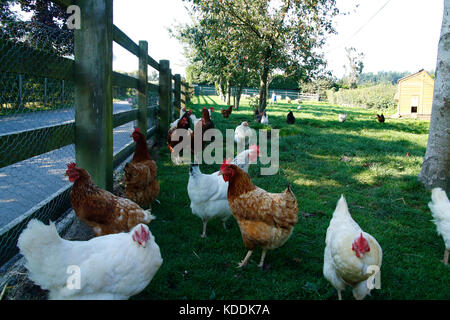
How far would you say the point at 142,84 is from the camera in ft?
17.0

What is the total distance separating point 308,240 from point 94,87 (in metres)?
2.60

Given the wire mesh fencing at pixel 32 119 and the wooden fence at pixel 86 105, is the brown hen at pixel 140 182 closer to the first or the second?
the wooden fence at pixel 86 105

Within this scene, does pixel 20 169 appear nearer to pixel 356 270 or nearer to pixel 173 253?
pixel 173 253

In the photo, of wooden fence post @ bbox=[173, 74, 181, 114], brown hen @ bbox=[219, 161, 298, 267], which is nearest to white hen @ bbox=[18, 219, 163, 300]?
brown hen @ bbox=[219, 161, 298, 267]

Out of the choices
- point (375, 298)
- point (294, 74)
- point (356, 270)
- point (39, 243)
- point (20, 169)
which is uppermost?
point (294, 74)

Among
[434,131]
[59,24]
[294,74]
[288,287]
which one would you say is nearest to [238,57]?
[294,74]

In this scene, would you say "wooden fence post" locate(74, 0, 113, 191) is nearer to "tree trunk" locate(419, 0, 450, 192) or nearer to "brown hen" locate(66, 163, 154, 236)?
"brown hen" locate(66, 163, 154, 236)

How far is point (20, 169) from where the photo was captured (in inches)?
120

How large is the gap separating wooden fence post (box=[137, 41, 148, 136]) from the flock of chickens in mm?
1543

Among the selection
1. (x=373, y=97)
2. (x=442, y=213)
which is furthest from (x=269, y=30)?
(x=373, y=97)

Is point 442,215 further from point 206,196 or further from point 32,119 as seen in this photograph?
point 32,119

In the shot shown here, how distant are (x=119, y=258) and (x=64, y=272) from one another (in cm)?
32

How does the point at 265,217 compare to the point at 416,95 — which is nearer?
the point at 265,217

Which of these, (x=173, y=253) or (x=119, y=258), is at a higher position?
(x=119, y=258)
